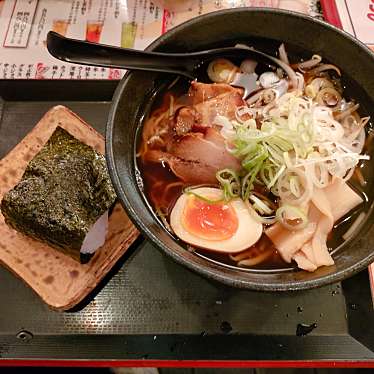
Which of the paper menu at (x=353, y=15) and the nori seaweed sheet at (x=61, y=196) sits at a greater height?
the paper menu at (x=353, y=15)

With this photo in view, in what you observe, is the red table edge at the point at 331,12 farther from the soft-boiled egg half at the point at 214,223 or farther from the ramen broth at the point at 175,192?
the soft-boiled egg half at the point at 214,223

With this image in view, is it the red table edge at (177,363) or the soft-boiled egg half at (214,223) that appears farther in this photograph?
the red table edge at (177,363)

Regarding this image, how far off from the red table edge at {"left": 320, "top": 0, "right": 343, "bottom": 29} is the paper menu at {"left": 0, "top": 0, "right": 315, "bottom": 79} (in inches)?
2.9

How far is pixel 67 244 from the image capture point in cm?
161

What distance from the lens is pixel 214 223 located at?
1473mm

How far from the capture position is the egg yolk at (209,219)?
1454mm

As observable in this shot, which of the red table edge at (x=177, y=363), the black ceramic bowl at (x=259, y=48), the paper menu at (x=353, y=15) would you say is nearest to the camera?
the black ceramic bowl at (x=259, y=48)

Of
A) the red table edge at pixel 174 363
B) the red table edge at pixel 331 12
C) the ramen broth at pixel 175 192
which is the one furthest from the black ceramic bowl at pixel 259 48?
the red table edge at pixel 331 12

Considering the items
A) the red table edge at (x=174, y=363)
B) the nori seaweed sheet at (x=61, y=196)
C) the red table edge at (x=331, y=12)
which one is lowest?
the red table edge at (x=174, y=363)

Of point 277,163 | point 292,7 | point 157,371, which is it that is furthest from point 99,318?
point 292,7

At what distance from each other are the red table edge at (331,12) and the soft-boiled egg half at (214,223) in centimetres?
133

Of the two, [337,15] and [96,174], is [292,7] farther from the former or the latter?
[96,174]

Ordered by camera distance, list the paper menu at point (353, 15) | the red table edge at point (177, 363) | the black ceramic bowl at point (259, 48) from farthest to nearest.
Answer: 1. the paper menu at point (353, 15)
2. the red table edge at point (177, 363)
3. the black ceramic bowl at point (259, 48)

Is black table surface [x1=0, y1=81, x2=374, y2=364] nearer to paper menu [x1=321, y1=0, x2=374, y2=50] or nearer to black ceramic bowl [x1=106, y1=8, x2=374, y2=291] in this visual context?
black ceramic bowl [x1=106, y1=8, x2=374, y2=291]
